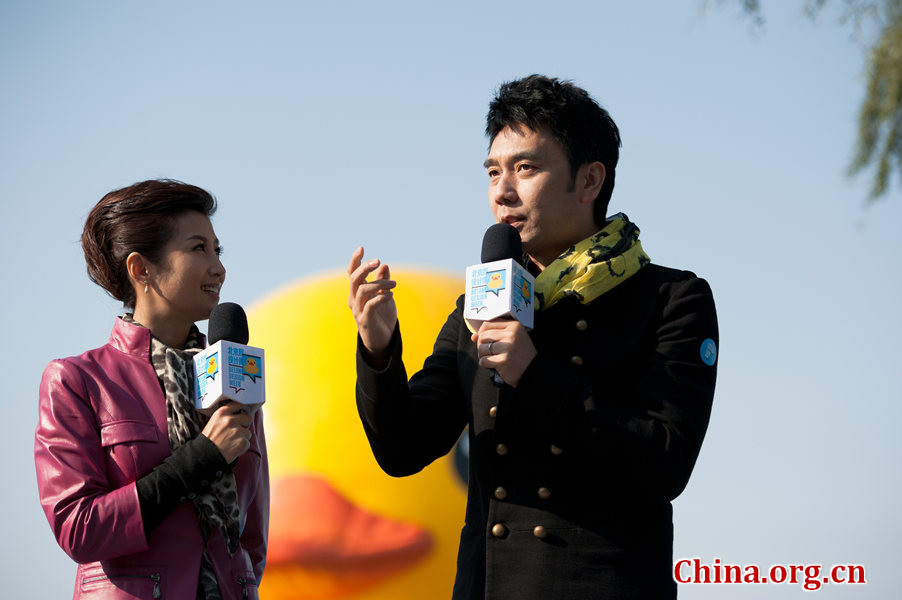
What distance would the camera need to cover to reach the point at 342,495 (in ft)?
21.9

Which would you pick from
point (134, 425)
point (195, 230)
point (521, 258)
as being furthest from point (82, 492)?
point (521, 258)

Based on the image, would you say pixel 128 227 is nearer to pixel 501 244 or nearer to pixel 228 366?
pixel 228 366

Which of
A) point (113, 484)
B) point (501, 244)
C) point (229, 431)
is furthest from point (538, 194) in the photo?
point (113, 484)

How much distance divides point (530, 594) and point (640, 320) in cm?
83

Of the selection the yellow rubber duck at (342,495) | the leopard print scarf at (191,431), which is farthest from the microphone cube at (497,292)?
the yellow rubber duck at (342,495)

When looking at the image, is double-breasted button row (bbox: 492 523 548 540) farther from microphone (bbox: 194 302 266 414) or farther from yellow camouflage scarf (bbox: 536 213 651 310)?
microphone (bbox: 194 302 266 414)

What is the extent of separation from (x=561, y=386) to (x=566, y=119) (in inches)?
38.4

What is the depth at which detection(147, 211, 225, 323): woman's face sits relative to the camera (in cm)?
360

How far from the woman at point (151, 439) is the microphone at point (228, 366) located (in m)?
0.11

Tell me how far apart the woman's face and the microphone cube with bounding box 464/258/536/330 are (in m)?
1.28

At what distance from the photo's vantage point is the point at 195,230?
3.68 m

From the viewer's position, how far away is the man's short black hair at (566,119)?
325 cm

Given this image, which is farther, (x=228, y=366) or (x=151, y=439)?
(x=151, y=439)

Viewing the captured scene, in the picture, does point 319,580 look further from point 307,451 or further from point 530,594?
point 530,594
